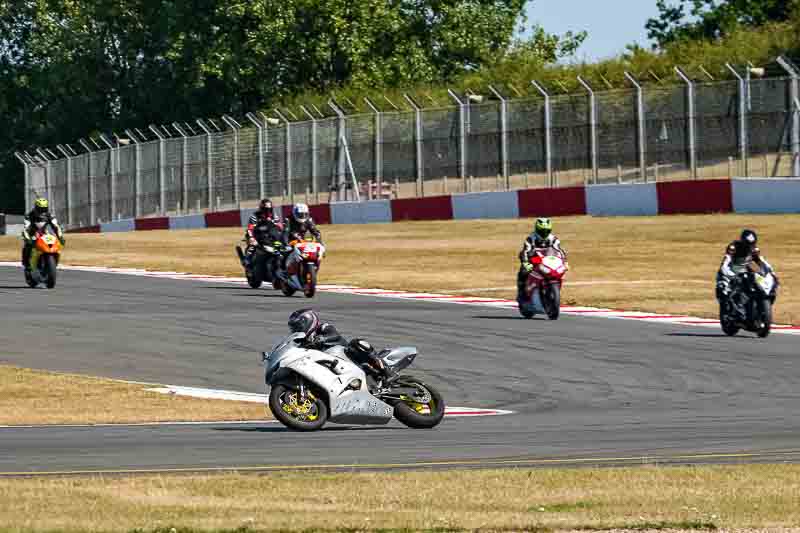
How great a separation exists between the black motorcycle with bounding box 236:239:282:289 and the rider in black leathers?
52.5 ft

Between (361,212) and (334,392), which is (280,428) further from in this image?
(361,212)

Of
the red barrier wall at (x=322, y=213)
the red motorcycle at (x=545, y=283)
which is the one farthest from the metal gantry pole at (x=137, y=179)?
the red motorcycle at (x=545, y=283)

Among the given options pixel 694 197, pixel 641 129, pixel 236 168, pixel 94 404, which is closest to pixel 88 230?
pixel 236 168

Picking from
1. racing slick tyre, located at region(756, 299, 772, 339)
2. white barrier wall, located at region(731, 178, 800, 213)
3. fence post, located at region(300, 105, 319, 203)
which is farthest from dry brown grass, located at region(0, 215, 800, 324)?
racing slick tyre, located at region(756, 299, 772, 339)

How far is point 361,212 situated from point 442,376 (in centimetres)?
3359

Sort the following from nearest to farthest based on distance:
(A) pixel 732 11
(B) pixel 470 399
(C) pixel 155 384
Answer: (B) pixel 470 399
(C) pixel 155 384
(A) pixel 732 11

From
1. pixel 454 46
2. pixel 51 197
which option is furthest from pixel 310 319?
pixel 454 46

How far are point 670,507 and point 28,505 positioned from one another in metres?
3.98

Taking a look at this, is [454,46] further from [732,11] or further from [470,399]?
[470,399]

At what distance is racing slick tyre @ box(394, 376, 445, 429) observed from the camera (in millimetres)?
16312

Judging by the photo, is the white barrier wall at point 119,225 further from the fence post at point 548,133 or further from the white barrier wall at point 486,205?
the fence post at point 548,133

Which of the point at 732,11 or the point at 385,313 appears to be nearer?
the point at 385,313

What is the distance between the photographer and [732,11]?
94.1 m

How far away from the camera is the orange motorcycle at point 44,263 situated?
32375 mm
